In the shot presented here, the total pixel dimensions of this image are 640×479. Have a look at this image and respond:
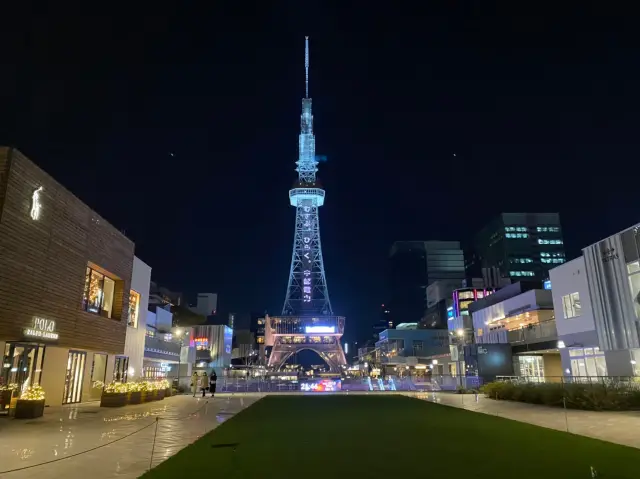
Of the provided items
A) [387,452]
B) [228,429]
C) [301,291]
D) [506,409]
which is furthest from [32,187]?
[301,291]

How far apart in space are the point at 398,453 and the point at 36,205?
17998 millimetres

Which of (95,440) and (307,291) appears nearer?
(95,440)

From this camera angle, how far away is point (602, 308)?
1230 inches

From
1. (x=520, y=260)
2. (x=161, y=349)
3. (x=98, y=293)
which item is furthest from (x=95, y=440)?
(x=520, y=260)

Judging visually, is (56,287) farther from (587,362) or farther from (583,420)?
(587,362)

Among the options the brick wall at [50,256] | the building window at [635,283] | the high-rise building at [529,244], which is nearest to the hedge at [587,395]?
the building window at [635,283]

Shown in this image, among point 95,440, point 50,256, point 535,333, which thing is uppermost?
point 50,256

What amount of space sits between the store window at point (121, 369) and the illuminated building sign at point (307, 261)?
93.3 meters

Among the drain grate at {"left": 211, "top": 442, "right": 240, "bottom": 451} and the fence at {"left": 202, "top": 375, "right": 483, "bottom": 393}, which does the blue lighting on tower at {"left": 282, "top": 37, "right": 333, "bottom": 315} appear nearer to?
the fence at {"left": 202, "top": 375, "right": 483, "bottom": 393}

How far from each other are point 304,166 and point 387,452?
411 ft

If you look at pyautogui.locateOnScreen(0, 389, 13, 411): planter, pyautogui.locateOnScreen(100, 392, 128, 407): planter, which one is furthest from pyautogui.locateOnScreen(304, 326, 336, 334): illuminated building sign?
pyautogui.locateOnScreen(0, 389, 13, 411): planter

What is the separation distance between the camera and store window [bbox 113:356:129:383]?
3139 cm

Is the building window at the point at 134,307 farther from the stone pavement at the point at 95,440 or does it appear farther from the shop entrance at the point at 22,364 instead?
the stone pavement at the point at 95,440

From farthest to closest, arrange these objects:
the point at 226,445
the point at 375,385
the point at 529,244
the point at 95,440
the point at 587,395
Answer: the point at 529,244 → the point at 375,385 → the point at 587,395 → the point at 95,440 → the point at 226,445
